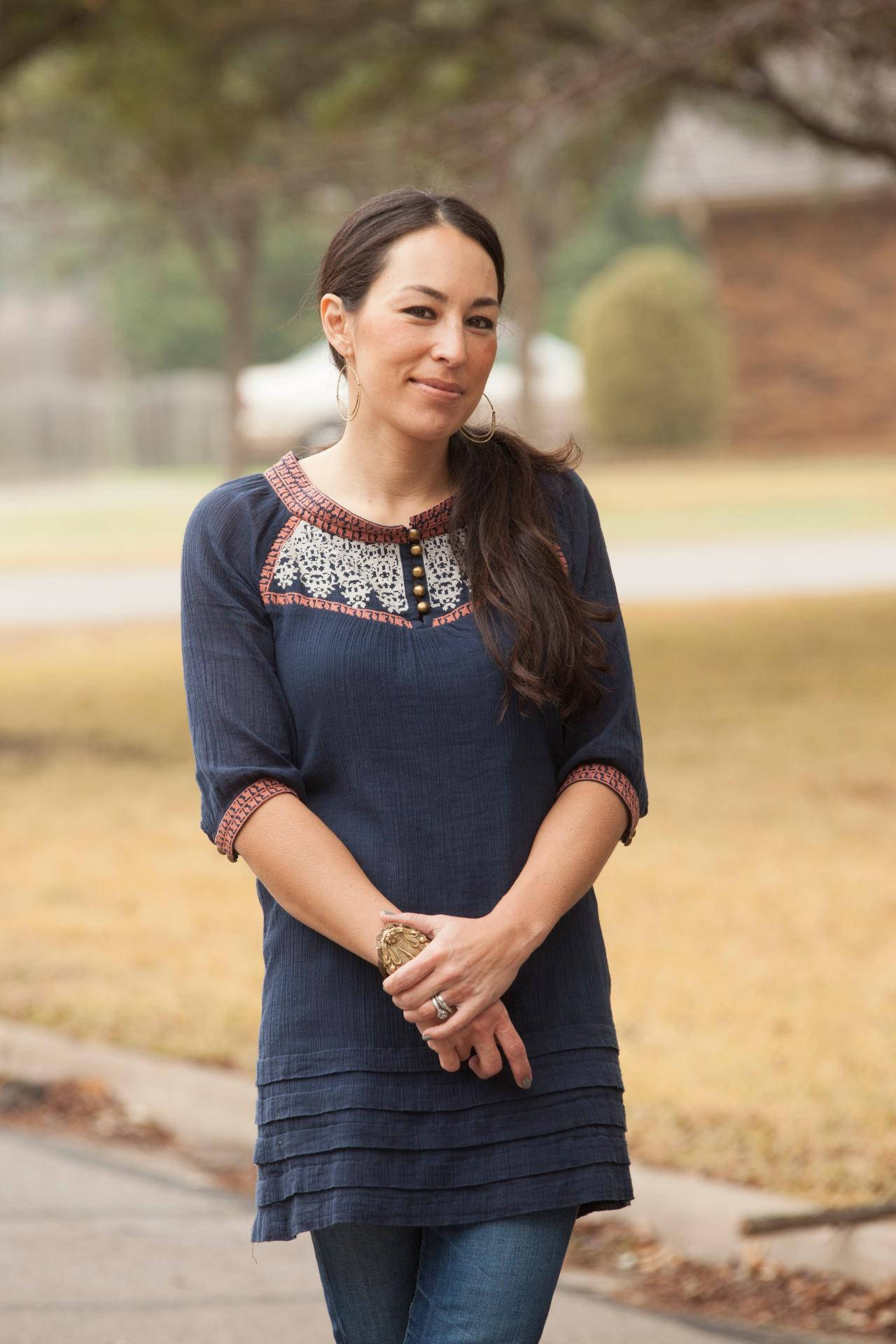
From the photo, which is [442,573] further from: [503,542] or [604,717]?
[604,717]

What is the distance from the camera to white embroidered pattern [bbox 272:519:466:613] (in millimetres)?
2314

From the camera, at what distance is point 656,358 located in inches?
1272

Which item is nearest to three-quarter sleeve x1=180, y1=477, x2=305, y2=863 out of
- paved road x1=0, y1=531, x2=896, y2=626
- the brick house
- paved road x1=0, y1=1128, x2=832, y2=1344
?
paved road x1=0, y1=1128, x2=832, y2=1344

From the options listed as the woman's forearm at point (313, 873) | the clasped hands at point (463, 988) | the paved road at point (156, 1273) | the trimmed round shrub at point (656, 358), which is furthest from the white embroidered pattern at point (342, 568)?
the trimmed round shrub at point (656, 358)

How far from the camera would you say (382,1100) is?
7.20ft

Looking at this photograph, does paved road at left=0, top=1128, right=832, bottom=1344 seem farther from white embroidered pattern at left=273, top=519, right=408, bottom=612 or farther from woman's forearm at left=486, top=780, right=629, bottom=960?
white embroidered pattern at left=273, top=519, right=408, bottom=612

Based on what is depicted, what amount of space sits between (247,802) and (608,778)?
0.47 meters

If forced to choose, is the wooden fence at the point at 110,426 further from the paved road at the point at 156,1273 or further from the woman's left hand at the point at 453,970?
the woman's left hand at the point at 453,970

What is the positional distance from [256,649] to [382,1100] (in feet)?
1.88

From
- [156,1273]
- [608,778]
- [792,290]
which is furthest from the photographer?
[792,290]

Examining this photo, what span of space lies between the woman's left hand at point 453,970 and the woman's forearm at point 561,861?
0.02 meters

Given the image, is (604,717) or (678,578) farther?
A: (678,578)

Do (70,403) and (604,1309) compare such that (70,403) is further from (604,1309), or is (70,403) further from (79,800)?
(604,1309)

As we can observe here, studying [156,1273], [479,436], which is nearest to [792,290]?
[156,1273]
